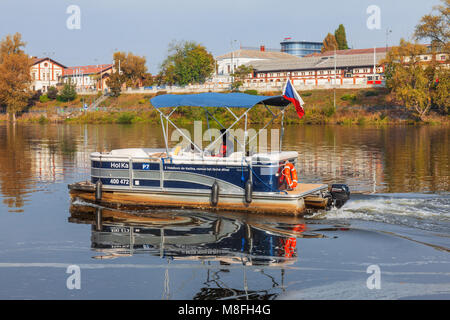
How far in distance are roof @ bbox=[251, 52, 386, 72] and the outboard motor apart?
91.1m

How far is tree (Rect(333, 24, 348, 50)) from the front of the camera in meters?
152

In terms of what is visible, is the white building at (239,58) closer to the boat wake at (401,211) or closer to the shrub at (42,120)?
the shrub at (42,120)

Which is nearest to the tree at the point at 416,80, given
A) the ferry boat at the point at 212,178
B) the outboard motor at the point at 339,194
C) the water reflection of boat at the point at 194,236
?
the outboard motor at the point at 339,194

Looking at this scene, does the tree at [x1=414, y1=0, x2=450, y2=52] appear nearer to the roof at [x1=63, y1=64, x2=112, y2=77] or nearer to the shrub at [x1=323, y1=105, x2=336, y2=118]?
the shrub at [x1=323, y1=105, x2=336, y2=118]

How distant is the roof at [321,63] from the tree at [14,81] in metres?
50.7

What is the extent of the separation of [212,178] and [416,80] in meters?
68.6

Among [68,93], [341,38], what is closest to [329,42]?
[341,38]

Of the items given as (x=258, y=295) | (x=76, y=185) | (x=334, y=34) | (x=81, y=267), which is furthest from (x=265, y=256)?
(x=334, y=34)

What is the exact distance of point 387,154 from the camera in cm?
3578

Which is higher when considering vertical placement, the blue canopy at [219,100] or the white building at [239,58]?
the white building at [239,58]

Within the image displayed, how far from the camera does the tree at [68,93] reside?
120750 mm

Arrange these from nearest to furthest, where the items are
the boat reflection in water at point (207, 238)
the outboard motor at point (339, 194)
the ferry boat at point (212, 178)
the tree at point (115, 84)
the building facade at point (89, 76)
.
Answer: the boat reflection in water at point (207, 238)
the ferry boat at point (212, 178)
the outboard motor at point (339, 194)
the tree at point (115, 84)
the building facade at point (89, 76)

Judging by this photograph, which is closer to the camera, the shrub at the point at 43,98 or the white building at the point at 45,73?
the shrub at the point at 43,98

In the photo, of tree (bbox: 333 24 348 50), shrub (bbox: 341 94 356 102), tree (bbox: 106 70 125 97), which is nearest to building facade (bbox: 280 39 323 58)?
tree (bbox: 333 24 348 50)
